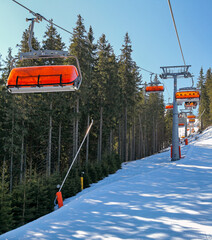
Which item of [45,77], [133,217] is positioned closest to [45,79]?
[45,77]

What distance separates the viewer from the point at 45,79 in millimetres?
6617

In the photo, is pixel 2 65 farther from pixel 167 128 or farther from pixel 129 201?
pixel 167 128

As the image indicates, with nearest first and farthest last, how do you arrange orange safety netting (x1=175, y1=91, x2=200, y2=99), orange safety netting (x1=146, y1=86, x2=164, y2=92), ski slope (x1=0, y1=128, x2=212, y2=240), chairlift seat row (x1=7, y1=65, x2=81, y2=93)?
ski slope (x1=0, y1=128, x2=212, y2=240), chairlift seat row (x1=7, y1=65, x2=81, y2=93), orange safety netting (x1=175, y1=91, x2=200, y2=99), orange safety netting (x1=146, y1=86, x2=164, y2=92)

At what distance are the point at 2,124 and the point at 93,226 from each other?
17.2 meters

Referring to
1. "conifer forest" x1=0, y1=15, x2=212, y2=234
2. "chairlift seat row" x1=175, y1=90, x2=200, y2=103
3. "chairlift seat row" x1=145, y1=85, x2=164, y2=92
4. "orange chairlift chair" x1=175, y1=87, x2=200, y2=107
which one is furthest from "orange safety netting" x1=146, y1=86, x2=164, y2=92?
"chairlift seat row" x1=175, y1=90, x2=200, y2=103

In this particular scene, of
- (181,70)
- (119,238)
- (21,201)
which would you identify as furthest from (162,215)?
(181,70)

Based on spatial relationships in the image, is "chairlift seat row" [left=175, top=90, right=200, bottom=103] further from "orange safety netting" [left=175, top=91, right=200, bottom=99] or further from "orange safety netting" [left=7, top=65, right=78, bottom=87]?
"orange safety netting" [left=7, top=65, right=78, bottom=87]

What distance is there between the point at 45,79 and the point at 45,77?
7 centimetres

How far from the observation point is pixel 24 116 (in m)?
18.5

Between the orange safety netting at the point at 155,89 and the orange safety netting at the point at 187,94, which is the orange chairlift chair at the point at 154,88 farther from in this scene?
the orange safety netting at the point at 187,94

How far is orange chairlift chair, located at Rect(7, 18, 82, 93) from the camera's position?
656 cm

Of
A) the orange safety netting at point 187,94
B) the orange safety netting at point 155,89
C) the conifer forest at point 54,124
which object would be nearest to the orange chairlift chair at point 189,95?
the orange safety netting at point 187,94

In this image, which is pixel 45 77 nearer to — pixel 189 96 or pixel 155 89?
pixel 189 96

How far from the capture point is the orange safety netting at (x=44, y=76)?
21.5 feet
